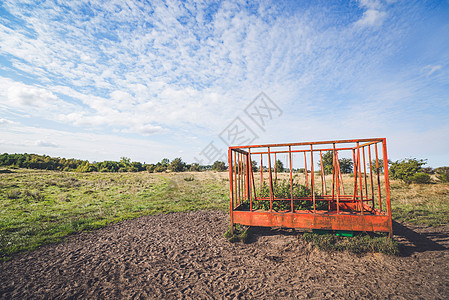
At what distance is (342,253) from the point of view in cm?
535

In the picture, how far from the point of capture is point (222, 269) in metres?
4.82

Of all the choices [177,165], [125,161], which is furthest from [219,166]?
[125,161]

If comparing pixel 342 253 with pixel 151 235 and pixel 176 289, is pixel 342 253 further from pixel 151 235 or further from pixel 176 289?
pixel 151 235

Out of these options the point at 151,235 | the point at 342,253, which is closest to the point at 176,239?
the point at 151,235

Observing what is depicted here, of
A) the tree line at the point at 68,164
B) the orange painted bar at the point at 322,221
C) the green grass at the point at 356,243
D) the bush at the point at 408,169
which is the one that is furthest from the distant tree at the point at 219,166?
the green grass at the point at 356,243

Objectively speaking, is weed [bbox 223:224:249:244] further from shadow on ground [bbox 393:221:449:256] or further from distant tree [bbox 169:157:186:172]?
distant tree [bbox 169:157:186:172]

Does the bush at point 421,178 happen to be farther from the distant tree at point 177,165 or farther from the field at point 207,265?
the distant tree at point 177,165

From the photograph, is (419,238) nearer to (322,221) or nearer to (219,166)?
(322,221)

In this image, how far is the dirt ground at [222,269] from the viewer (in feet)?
12.8

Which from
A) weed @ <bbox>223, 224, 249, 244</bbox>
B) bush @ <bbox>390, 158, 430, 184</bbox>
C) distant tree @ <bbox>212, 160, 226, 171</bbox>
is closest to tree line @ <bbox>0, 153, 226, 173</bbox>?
Result: distant tree @ <bbox>212, 160, 226, 171</bbox>

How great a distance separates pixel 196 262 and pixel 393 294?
3996mm

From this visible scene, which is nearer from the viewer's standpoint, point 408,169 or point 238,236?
point 238,236

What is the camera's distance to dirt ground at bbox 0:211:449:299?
12.8 ft

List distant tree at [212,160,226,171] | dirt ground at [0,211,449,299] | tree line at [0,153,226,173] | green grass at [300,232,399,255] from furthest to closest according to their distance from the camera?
distant tree at [212,160,226,171], tree line at [0,153,226,173], green grass at [300,232,399,255], dirt ground at [0,211,449,299]
